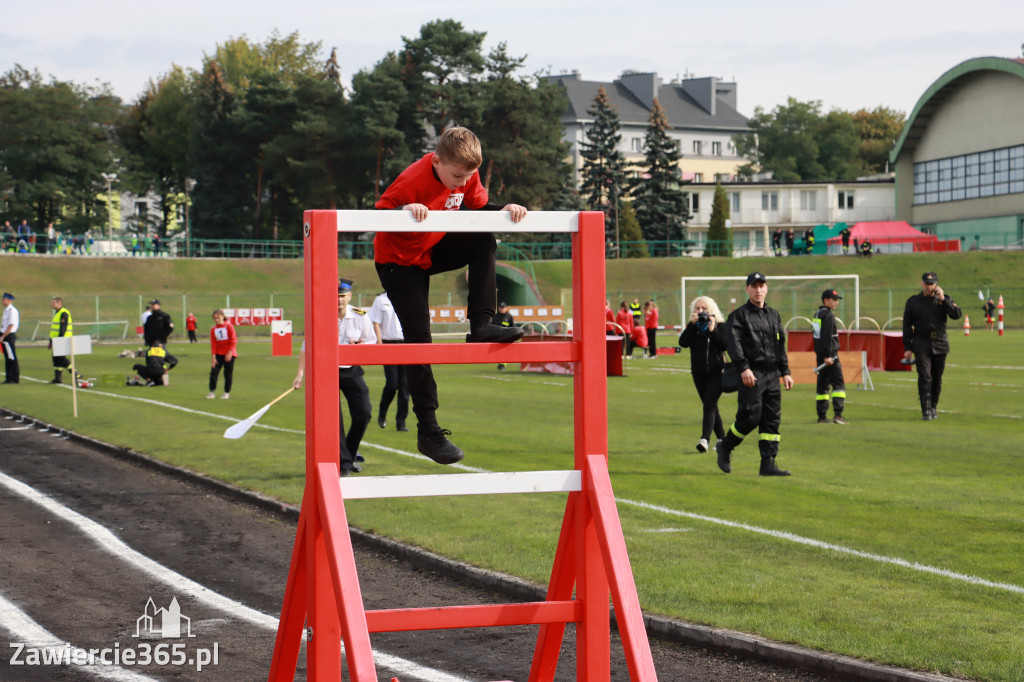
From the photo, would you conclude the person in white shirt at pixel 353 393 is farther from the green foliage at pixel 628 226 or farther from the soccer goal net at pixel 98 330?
the green foliage at pixel 628 226

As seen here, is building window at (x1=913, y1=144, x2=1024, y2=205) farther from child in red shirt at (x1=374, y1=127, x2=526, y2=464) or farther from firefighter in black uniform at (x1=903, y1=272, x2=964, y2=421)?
child in red shirt at (x1=374, y1=127, x2=526, y2=464)

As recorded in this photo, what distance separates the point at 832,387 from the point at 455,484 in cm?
1456

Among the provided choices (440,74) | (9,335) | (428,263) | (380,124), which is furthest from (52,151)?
(428,263)

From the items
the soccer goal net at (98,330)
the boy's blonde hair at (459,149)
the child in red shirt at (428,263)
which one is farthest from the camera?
the soccer goal net at (98,330)

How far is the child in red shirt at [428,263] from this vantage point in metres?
4.43

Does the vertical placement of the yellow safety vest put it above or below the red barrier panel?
above

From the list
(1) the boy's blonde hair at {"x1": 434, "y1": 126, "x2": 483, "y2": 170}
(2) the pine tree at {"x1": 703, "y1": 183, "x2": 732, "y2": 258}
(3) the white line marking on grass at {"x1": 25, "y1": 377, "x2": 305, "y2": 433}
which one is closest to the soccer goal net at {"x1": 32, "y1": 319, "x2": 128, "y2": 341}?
(3) the white line marking on grass at {"x1": 25, "y1": 377, "x2": 305, "y2": 433}

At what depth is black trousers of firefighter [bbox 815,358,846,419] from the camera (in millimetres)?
17031

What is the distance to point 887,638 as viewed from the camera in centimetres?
589

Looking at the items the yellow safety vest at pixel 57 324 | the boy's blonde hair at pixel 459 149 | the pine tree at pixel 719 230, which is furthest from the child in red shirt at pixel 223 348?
the pine tree at pixel 719 230

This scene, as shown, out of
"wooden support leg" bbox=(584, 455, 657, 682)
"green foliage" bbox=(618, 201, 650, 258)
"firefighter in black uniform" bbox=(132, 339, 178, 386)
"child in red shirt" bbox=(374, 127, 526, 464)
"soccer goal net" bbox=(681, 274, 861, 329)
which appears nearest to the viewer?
"wooden support leg" bbox=(584, 455, 657, 682)

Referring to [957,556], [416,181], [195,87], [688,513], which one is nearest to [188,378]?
[688,513]

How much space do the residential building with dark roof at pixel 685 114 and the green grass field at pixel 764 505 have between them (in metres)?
97.4

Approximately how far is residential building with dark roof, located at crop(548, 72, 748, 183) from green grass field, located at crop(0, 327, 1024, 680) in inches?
3834
